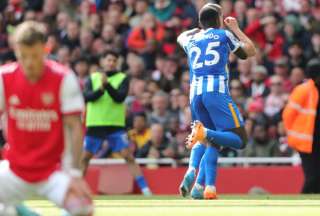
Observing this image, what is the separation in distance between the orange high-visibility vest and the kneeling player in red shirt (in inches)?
328

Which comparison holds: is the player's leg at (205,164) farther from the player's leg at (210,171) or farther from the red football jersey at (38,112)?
the red football jersey at (38,112)

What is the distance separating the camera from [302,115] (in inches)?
645

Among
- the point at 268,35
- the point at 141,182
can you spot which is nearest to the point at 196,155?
the point at 141,182

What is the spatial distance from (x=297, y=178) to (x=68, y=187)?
963cm

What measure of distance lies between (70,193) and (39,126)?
21.5 inches

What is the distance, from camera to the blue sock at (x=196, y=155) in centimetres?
1305

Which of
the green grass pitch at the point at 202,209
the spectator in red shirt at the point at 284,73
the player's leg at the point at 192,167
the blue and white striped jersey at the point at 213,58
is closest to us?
the green grass pitch at the point at 202,209

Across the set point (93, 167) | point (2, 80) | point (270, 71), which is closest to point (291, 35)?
point (270, 71)

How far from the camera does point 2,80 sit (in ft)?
27.0

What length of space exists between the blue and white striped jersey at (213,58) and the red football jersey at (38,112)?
16.3 ft

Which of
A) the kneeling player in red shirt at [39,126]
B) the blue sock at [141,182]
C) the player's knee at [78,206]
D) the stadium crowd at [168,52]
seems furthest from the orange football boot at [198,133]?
the stadium crowd at [168,52]

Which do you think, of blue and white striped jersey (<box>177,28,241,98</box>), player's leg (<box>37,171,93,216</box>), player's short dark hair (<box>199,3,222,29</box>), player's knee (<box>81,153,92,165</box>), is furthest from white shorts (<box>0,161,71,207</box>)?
player's knee (<box>81,153,92,165</box>)

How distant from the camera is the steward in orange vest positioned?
1605cm

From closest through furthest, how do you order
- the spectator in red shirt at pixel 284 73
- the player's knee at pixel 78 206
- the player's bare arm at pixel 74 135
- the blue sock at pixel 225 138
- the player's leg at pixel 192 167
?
the player's knee at pixel 78 206 → the player's bare arm at pixel 74 135 → the blue sock at pixel 225 138 → the player's leg at pixel 192 167 → the spectator in red shirt at pixel 284 73
